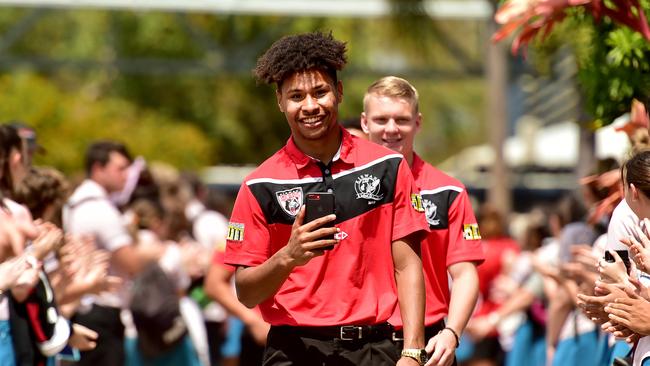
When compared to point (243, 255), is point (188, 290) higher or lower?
lower

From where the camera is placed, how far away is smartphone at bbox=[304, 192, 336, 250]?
19.9 ft

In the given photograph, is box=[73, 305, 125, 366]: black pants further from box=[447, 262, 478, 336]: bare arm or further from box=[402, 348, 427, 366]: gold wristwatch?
box=[402, 348, 427, 366]: gold wristwatch

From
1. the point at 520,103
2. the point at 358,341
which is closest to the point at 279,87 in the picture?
the point at 358,341

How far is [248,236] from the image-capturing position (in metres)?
6.42

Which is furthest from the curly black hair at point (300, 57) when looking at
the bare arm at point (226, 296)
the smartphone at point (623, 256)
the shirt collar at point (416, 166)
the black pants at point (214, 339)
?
the black pants at point (214, 339)

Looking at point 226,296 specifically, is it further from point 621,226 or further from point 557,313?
point 621,226

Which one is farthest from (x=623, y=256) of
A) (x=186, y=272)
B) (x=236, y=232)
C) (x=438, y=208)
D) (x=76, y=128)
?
(x=76, y=128)

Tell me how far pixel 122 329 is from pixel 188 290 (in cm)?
299

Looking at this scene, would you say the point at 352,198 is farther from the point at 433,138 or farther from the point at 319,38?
the point at 433,138

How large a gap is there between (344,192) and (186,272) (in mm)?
7747

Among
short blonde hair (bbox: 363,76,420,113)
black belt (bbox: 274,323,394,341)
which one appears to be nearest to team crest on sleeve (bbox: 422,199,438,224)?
short blonde hair (bbox: 363,76,420,113)

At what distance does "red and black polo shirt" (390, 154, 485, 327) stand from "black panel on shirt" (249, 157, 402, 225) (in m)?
1.07

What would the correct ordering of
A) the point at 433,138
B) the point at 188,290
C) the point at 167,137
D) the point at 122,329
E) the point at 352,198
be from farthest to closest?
the point at 433,138, the point at 167,137, the point at 188,290, the point at 122,329, the point at 352,198

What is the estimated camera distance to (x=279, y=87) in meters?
6.51
